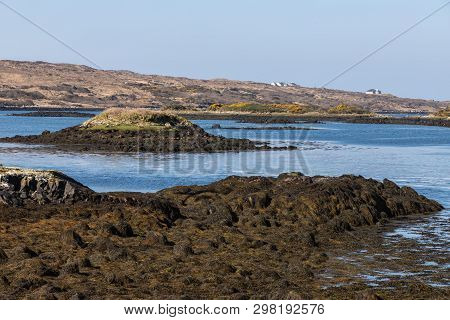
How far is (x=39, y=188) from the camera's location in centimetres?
2492

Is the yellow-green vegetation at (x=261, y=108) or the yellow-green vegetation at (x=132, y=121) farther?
the yellow-green vegetation at (x=261, y=108)

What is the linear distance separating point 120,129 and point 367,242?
53.9 metres

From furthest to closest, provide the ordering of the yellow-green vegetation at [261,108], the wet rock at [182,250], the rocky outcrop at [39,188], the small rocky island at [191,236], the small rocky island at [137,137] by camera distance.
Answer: the yellow-green vegetation at [261,108], the small rocky island at [137,137], the rocky outcrop at [39,188], the wet rock at [182,250], the small rocky island at [191,236]

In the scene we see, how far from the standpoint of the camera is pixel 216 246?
20812 millimetres

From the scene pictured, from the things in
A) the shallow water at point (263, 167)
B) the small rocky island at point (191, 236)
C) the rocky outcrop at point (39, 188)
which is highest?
the rocky outcrop at point (39, 188)

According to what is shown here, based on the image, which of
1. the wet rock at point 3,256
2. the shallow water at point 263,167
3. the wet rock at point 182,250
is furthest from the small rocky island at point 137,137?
the wet rock at point 3,256

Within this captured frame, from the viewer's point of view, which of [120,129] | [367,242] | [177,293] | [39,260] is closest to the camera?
[177,293]

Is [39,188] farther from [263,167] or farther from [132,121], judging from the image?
[132,121]

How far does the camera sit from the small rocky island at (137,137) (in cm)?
6700

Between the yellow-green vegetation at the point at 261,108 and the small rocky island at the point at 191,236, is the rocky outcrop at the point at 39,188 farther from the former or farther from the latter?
the yellow-green vegetation at the point at 261,108

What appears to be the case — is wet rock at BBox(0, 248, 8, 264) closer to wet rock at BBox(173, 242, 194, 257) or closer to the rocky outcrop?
wet rock at BBox(173, 242, 194, 257)

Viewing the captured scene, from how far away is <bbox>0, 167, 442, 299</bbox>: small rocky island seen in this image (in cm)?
1642

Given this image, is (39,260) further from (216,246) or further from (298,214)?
(298,214)
